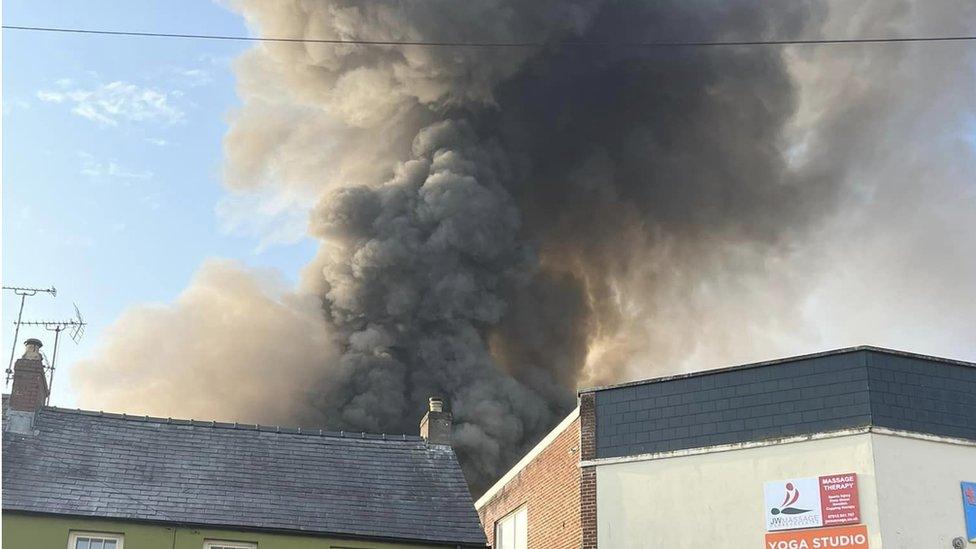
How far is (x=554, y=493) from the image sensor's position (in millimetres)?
17875

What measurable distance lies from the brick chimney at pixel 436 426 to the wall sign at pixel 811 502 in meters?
6.82

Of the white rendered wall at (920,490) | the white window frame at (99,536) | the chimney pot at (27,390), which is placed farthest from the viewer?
the chimney pot at (27,390)

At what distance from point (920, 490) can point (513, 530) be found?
853 centimetres

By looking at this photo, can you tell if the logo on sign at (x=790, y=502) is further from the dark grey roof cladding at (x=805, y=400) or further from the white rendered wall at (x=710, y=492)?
the dark grey roof cladding at (x=805, y=400)

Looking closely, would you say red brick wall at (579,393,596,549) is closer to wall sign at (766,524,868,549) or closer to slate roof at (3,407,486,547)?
slate roof at (3,407,486,547)

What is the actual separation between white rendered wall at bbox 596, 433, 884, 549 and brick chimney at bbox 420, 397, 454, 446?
14.3 feet

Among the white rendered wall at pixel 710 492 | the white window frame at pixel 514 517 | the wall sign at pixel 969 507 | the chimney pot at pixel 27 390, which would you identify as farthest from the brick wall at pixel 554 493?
the chimney pot at pixel 27 390

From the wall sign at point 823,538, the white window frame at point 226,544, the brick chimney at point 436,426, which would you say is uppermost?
the brick chimney at point 436,426

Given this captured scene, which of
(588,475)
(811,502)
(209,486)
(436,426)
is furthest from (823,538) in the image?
(209,486)

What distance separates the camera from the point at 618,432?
16469mm

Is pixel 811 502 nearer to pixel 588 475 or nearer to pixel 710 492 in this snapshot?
pixel 710 492

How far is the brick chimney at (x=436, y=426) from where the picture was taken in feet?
65.3

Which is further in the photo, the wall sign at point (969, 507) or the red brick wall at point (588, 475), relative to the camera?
the red brick wall at point (588, 475)

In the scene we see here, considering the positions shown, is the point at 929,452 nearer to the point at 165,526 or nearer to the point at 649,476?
the point at 649,476
